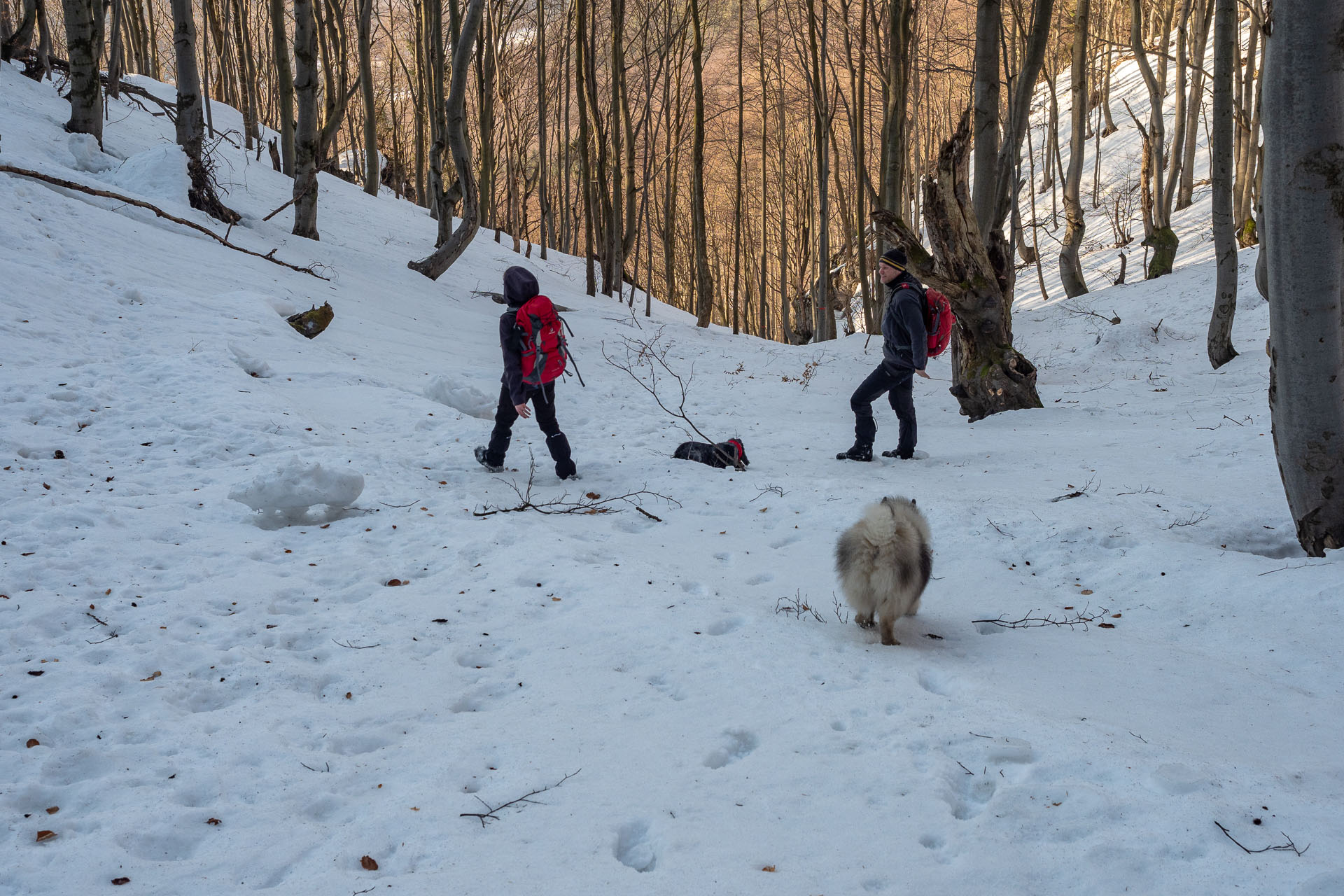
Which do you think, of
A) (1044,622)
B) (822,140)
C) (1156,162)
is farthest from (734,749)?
(1156,162)

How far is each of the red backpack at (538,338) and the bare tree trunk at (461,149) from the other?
8434 mm

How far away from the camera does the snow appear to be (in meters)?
2.43

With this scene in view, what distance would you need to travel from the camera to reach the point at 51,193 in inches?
365

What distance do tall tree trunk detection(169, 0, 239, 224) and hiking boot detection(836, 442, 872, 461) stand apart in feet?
33.5

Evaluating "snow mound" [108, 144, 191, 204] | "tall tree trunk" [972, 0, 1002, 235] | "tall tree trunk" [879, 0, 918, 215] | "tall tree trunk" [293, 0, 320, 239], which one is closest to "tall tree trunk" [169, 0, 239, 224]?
"snow mound" [108, 144, 191, 204]

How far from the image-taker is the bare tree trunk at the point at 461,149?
12.8m

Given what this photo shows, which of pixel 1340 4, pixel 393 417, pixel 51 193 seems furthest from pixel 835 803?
pixel 51 193

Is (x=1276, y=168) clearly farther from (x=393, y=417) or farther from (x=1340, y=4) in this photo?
(x=393, y=417)

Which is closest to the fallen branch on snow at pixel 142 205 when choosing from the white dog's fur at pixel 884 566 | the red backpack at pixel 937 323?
the red backpack at pixel 937 323

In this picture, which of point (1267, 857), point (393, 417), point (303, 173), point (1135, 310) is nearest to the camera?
point (1267, 857)

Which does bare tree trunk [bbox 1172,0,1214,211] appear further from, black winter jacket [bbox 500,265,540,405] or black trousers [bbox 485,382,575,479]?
black trousers [bbox 485,382,575,479]

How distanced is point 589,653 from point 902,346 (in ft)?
15.6

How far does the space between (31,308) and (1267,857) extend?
9.06 metres

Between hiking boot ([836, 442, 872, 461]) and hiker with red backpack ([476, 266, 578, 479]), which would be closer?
hiker with red backpack ([476, 266, 578, 479])
